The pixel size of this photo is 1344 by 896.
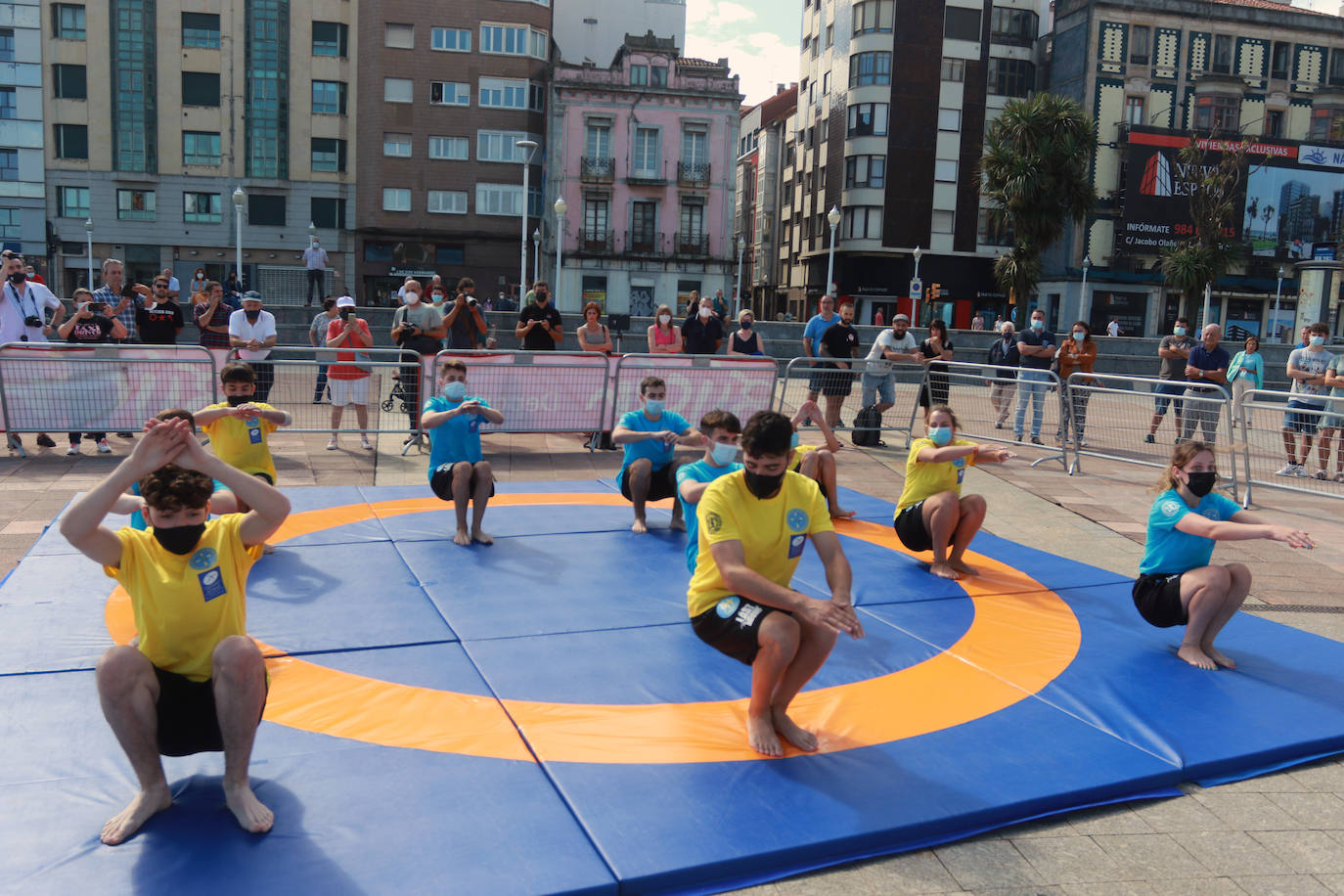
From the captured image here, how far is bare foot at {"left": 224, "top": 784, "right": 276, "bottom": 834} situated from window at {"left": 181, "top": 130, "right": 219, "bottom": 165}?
1982 inches

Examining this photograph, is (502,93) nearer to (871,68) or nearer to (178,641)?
(871,68)

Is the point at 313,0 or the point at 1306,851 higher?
the point at 313,0

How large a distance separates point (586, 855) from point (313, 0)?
51.8 metres

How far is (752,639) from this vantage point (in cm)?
461

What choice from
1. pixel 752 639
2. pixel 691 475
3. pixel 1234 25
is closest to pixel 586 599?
pixel 691 475

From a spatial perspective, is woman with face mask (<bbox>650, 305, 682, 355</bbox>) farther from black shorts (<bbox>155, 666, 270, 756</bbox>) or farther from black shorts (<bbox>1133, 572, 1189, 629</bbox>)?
black shorts (<bbox>155, 666, 270, 756</bbox>)

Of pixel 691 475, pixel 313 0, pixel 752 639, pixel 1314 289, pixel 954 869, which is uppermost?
pixel 313 0

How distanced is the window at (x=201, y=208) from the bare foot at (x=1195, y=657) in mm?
49788

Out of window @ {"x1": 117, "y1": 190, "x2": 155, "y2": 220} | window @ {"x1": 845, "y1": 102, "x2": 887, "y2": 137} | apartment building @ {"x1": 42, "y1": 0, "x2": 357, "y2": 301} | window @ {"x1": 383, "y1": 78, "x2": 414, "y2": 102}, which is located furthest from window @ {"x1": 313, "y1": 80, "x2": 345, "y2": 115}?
window @ {"x1": 845, "y1": 102, "x2": 887, "y2": 137}

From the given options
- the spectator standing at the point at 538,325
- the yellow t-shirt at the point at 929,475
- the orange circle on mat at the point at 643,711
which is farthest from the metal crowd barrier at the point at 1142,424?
the spectator standing at the point at 538,325

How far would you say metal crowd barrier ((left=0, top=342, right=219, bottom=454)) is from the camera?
11.5 meters

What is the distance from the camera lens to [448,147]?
48.5 meters

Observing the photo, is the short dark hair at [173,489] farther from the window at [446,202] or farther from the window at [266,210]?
the window at [266,210]

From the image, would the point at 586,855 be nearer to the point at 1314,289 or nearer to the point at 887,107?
the point at 1314,289
